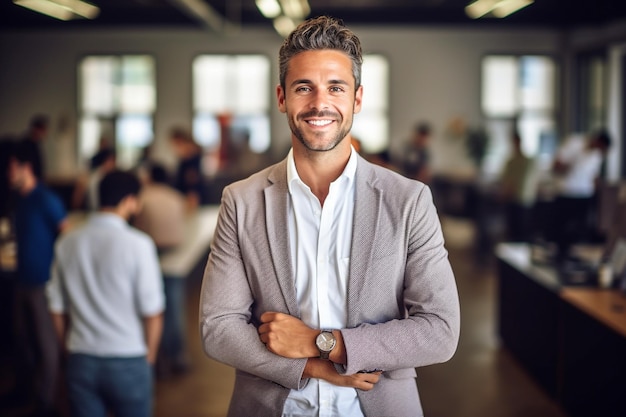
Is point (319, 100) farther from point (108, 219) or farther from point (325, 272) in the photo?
point (108, 219)

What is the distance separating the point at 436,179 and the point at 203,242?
8938 millimetres

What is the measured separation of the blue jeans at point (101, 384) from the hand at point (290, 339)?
A: 4.97 feet

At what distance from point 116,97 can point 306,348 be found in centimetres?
1358

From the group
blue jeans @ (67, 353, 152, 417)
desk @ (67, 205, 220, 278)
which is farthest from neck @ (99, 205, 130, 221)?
Answer: desk @ (67, 205, 220, 278)

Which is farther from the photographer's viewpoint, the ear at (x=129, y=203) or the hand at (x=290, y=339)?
the ear at (x=129, y=203)

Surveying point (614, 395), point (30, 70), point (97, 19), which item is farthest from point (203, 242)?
point (30, 70)

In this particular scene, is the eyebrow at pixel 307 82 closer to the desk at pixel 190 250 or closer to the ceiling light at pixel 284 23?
the desk at pixel 190 250

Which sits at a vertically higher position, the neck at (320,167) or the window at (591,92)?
the window at (591,92)

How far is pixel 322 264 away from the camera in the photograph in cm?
170

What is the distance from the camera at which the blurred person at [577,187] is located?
5.02 meters

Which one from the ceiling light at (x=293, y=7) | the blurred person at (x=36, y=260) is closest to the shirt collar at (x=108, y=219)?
the blurred person at (x=36, y=260)

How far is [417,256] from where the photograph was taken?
1656mm

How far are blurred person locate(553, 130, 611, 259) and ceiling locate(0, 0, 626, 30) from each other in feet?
7.43

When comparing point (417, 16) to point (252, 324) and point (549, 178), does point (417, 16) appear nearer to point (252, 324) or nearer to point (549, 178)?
point (549, 178)
